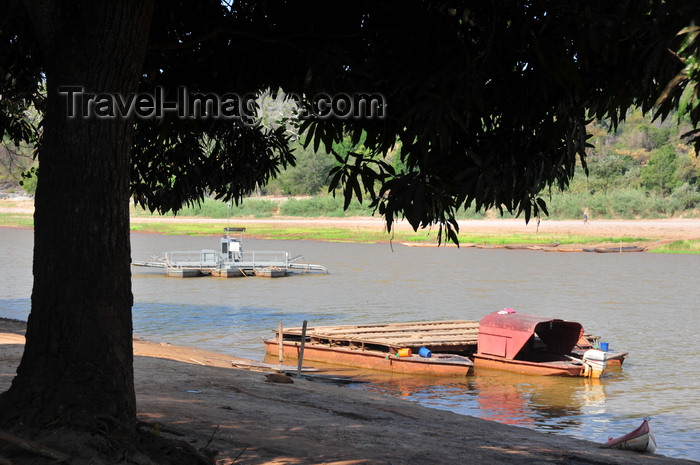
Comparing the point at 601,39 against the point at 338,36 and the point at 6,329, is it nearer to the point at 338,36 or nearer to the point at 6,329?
the point at 338,36

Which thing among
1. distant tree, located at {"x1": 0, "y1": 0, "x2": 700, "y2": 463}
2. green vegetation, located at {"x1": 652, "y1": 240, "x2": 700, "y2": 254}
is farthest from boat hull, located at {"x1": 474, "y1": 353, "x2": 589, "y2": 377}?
green vegetation, located at {"x1": 652, "y1": 240, "x2": 700, "y2": 254}

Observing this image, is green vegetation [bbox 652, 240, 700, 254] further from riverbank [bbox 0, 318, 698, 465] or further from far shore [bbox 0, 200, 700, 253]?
riverbank [bbox 0, 318, 698, 465]

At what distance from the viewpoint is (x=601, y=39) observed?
4.29m

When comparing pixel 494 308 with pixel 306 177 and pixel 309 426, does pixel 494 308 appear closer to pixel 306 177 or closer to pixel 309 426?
pixel 309 426

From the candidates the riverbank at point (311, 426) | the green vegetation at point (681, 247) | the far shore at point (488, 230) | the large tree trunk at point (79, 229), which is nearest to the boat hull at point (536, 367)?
the riverbank at point (311, 426)

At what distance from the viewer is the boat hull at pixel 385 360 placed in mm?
21703

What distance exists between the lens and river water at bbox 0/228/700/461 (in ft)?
62.6

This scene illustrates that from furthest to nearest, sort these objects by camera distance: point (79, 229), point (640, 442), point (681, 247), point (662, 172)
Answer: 1. point (662, 172)
2. point (681, 247)
3. point (640, 442)
4. point (79, 229)

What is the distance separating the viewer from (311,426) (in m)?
9.16

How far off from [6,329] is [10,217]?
294 ft

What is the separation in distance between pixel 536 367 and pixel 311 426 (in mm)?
14270

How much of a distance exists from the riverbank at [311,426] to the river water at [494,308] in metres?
5.54

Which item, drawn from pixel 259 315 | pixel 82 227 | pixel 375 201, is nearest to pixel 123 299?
pixel 82 227

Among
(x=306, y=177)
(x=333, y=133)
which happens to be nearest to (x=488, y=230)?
→ (x=306, y=177)
